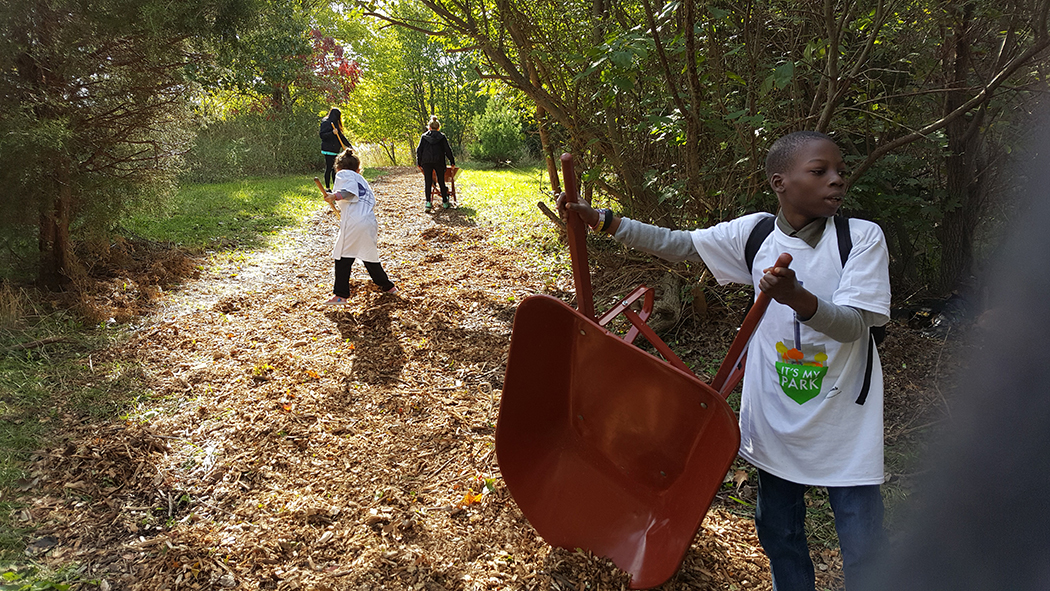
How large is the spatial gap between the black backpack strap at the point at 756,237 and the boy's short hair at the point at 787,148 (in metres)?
0.18

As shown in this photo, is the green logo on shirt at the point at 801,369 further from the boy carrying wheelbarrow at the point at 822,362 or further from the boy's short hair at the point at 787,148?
the boy's short hair at the point at 787,148

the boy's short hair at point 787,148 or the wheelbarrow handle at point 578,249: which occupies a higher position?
the boy's short hair at point 787,148

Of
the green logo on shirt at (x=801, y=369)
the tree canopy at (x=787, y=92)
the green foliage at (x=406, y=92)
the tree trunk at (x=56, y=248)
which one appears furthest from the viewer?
the green foliage at (x=406, y=92)

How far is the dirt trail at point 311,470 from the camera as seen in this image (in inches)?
94.7

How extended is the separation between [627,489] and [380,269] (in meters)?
4.44

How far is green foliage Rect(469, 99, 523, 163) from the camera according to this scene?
21.1 meters

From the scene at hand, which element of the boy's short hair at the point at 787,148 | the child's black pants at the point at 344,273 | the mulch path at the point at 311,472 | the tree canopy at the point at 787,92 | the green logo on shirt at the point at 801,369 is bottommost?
the mulch path at the point at 311,472

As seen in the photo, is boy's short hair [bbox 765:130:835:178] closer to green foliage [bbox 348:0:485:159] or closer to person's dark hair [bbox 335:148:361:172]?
person's dark hair [bbox 335:148:361:172]

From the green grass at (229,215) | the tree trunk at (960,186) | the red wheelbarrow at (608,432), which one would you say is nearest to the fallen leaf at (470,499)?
the red wheelbarrow at (608,432)

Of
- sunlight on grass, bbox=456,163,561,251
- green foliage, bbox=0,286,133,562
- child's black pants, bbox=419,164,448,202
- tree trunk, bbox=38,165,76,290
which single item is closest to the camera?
green foliage, bbox=0,286,133,562

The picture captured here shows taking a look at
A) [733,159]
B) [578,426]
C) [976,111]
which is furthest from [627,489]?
[976,111]

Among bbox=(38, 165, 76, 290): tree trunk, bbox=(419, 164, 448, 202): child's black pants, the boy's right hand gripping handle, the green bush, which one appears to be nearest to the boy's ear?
the boy's right hand gripping handle

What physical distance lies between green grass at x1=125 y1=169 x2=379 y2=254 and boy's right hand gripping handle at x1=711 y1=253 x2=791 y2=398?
6.28 metres

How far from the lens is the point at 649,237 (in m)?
2.06
